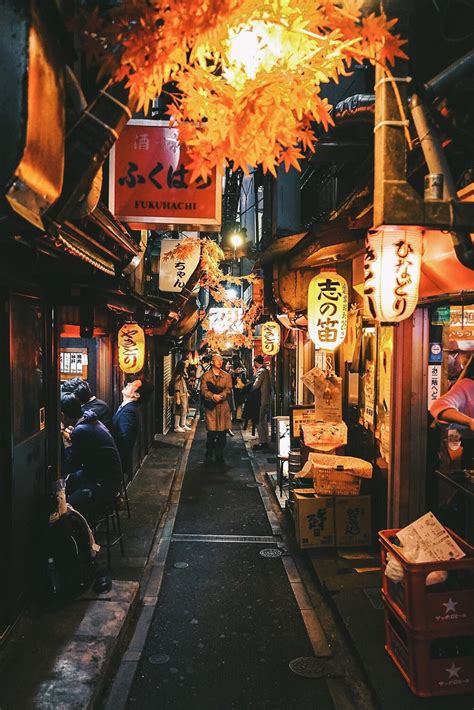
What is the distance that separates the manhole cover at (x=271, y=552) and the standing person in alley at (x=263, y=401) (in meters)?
9.74

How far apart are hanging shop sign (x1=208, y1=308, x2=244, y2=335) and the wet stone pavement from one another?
1873 cm

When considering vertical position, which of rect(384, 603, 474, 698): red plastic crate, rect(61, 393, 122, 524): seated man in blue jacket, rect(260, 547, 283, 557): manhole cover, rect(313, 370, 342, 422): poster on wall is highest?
rect(313, 370, 342, 422): poster on wall

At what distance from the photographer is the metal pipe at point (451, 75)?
521 centimetres

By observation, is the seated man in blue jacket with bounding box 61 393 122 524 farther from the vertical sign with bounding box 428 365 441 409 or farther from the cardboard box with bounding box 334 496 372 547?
the vertical sign with bounding box 428 365 441 409

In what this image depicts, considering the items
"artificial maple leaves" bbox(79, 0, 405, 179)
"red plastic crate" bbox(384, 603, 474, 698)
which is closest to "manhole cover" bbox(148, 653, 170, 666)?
"red plastic crate" bbox(384, 603, 474, 698)

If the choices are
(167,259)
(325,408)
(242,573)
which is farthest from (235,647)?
(167,259)

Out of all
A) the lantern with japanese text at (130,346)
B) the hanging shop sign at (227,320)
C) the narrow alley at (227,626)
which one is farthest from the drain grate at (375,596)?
the hanging shop sign at (227,320)

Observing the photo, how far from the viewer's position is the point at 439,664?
5.56m

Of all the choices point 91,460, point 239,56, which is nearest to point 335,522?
point 91,460

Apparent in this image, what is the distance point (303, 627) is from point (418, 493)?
301 cm

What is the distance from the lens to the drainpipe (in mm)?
4918

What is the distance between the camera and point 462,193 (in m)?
5.82

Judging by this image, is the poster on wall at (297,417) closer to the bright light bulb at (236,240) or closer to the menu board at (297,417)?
the menu board at (297,417)

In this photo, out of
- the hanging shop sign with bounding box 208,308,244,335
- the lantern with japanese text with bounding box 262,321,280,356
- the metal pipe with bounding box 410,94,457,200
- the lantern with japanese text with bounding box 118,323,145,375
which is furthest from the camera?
the hanging shop sign with bounding box 208,308,244,335
